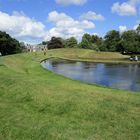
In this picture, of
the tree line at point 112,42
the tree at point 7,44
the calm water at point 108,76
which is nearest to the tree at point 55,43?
the tree line at point 112,42

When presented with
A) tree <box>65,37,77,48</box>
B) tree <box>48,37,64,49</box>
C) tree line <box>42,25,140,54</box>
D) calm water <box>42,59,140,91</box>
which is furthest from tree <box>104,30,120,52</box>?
calm water <box>42,59,140,91</box>

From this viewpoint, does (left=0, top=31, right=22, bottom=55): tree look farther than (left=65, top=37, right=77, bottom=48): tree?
No

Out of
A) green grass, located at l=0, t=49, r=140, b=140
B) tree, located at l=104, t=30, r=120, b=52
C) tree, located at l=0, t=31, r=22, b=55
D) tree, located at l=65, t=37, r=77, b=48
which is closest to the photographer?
green grass, located at l=0, t=49, r=140, b=140

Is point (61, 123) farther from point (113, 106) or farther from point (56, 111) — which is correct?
point (113, 106)

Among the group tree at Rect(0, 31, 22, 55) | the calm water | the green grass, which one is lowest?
the calm water

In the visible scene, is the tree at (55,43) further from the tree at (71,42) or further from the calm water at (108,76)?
the calm water at (108,76)

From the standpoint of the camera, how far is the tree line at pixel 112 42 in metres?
82.3

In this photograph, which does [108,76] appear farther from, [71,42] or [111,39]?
[71,42]

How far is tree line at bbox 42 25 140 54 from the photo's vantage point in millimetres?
82312

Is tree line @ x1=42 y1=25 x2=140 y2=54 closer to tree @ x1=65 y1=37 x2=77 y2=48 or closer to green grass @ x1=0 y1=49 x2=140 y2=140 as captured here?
tree @ x1=65 y1=37 x2=77 y2=48

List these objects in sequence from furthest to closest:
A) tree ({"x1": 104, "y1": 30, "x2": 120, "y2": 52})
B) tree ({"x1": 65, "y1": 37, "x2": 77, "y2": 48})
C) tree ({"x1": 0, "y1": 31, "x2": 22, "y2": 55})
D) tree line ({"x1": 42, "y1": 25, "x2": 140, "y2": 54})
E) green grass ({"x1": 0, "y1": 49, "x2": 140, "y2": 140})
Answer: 1. tree ({"x1": 65, "y1": 37, "x2": 77, "y2": 48})
2. tree ({"x1": 104, "y1": 30, "x2": 120, "y2": 52})
3. tree line ({"x1": 42, "y1": 25, "x2": 140, "y2": 54})
4. tree ({"x1": 0, "y1": 31, "x2": 22, "y2": 55})
5. green grass ({"x1": 0, "y1": 49, "x2": 140, "y2": 140})

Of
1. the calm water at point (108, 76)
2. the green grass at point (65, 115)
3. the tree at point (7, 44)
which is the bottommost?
the calm water at point (108, 76)

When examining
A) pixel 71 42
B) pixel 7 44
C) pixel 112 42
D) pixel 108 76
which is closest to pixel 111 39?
pixel 112 42

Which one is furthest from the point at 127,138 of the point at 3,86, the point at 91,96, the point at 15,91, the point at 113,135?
the point at 3,86
